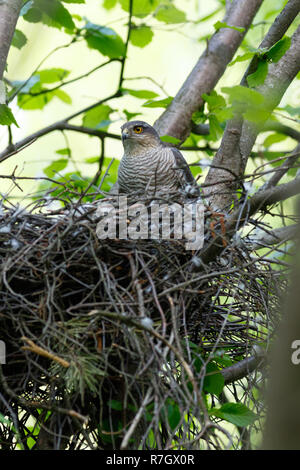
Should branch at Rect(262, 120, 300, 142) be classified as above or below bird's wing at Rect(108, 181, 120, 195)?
below

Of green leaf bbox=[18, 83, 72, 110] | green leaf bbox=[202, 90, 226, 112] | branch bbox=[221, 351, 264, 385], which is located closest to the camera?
branch bbox=[221, 351, 264, 385]

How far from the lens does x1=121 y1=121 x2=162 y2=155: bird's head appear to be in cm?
411

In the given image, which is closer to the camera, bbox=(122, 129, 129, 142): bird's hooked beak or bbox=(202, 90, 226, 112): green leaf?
bbox=(202, 90, 226, 112): green leaf

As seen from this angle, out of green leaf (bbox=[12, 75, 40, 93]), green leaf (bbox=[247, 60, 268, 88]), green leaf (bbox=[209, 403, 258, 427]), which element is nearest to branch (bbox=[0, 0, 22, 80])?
green leaf (bbox=[12, 75, 40, 93])

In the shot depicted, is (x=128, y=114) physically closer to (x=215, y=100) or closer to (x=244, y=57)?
(x=215, y=100)

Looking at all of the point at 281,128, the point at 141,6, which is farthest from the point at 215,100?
the point at 141,6

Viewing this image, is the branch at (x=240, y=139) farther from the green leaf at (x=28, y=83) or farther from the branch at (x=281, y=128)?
the green leaf at (x=28, y=83)

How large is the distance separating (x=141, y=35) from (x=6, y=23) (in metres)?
1.53

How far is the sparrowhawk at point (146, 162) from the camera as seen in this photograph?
3861 millimetres

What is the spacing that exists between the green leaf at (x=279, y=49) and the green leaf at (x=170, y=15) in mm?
2170

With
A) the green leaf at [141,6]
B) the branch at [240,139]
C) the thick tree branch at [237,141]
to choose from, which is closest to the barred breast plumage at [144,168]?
the branch at [240,139]

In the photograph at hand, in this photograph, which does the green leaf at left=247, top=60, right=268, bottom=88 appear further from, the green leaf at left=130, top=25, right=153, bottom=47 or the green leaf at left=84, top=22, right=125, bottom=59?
the green leaf at left=130, top=25, right=153, bottom=47

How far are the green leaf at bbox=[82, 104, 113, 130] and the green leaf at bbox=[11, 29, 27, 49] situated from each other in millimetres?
795
